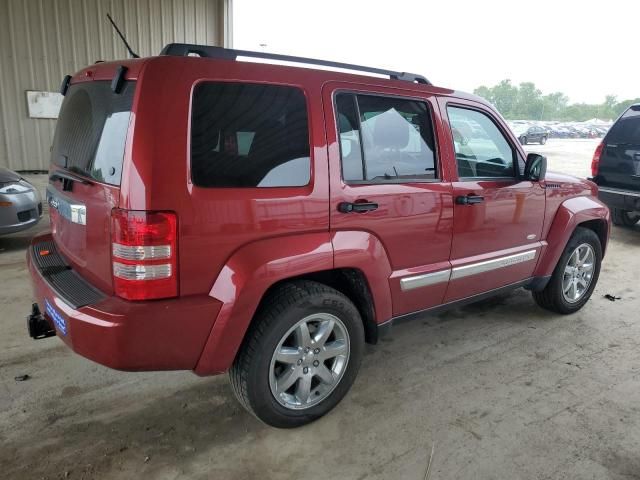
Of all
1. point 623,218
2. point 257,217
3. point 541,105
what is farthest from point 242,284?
point 541,105

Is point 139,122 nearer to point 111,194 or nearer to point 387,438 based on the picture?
point 111,194

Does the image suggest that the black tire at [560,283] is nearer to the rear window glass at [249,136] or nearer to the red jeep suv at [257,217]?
the red jeep suv at [257,217]

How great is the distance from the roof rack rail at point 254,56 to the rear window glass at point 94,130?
29 cm

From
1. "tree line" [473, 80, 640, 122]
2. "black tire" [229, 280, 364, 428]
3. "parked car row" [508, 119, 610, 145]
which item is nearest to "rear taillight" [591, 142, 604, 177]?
"black tire" [229, 280, 364, 428]

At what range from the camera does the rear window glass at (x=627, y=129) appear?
6488 millimetres

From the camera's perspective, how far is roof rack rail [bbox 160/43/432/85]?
7.03 feet

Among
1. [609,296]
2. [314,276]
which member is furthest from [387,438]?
[609,296]

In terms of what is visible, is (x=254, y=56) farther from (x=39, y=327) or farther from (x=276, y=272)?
(x=39, y=327)

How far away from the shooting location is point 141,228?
1.88 m

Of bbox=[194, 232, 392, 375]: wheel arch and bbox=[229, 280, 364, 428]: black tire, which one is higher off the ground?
bbox=[194, 232, 392, 375]: wheel arch

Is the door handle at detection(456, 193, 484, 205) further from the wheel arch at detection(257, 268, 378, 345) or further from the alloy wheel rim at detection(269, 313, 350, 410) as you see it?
the alloy wheel rim at detection(269, 313, 350, 410)

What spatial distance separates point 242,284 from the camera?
208cm

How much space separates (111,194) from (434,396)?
83.1 inches

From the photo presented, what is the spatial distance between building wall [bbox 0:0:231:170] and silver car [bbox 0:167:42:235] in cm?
553
